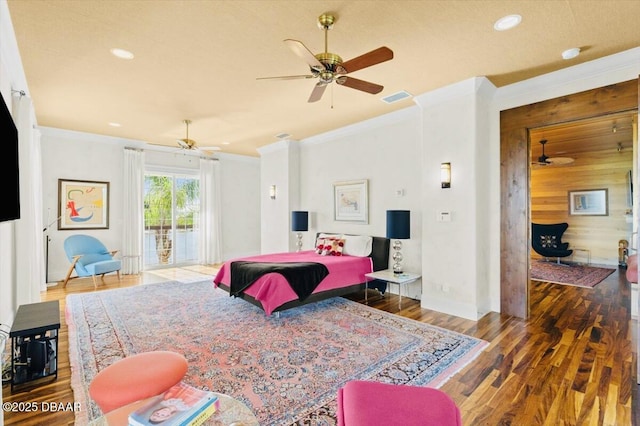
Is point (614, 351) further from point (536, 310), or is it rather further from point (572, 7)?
point (572, 7)

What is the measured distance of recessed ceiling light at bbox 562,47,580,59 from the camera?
9.93 ft

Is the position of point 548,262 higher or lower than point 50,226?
lower

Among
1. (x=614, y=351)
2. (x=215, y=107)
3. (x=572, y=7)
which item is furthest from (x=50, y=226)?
(x=614, y=351)

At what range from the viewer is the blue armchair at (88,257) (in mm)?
5469

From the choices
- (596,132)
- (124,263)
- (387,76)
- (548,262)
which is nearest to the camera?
(387,76)

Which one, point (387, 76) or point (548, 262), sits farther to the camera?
point (548, 262)

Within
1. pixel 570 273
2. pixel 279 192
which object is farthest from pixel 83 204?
pixel 570 273

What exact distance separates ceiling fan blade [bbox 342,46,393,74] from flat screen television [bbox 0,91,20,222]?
2388mm

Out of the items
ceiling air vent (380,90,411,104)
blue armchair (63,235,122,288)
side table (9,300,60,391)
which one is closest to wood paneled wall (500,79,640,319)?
ceiling air vent (380,90,411,104)

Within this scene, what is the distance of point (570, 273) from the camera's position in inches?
256

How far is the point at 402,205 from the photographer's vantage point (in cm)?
503

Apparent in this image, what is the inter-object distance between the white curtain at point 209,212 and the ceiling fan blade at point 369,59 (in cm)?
617

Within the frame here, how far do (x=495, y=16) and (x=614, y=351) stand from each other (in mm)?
3190

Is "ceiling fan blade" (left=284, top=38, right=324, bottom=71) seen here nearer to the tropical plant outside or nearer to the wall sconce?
the wall sconce
